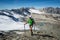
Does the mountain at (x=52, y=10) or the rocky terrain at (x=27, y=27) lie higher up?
the mountain at (x=52, y=10)

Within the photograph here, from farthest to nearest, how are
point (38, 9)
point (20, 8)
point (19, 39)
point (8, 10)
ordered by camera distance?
point (38, 9), point (20, 8), point (8, 10), point (19, 39)

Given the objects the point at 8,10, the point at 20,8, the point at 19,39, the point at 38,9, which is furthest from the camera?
the point at 38,9

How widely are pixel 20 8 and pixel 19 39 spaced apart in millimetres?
15067

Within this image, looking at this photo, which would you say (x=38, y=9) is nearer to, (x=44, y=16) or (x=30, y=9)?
(x=30, y=9)

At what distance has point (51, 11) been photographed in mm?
28891

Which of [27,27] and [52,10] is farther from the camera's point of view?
[52,10]

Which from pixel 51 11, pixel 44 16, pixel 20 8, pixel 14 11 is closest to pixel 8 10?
pixel 14 11

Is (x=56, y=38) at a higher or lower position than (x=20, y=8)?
lower

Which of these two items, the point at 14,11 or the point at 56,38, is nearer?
the point at 56,38

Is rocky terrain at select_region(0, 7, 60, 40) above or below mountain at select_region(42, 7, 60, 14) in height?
below

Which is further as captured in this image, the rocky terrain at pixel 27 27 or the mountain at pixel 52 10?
the mountain at pixel 52 10

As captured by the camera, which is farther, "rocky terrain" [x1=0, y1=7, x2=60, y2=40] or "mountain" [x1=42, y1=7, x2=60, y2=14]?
"mountain" [x1=42, y1=7, x2=60, y2=14]

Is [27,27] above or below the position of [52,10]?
below

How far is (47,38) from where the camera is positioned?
11.9m
